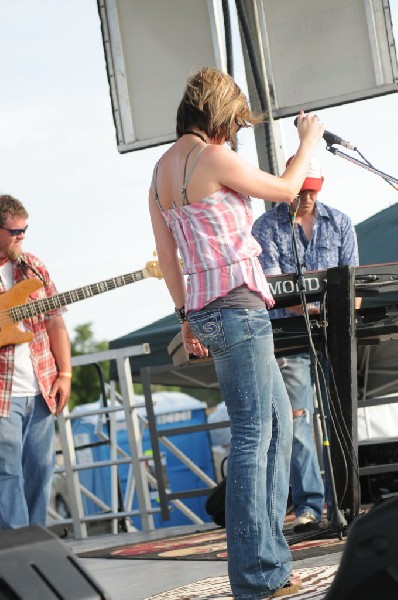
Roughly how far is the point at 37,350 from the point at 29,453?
0.50 m

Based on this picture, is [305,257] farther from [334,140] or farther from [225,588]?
[225,588]

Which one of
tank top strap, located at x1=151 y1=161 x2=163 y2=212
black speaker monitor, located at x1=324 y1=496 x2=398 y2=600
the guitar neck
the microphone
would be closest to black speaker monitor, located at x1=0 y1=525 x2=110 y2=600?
black speaker monitor, located at x1=324 y1=496 x2=398 y2=600

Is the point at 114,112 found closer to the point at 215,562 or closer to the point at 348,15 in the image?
the point at 348,15

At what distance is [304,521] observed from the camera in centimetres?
536

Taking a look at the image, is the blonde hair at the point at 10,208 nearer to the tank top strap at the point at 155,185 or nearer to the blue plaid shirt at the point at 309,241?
the blue plaid shirt at the point at 309,241

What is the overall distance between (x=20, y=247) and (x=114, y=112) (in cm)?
206

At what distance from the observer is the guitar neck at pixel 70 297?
519 centimetres

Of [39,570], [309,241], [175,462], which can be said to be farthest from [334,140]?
[175,462]

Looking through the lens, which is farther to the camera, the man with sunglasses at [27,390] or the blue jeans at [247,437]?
the man with sunglasses at [27,390]

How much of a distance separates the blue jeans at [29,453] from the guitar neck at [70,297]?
45cm

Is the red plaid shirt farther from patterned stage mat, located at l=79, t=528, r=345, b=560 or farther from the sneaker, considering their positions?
the sneaker

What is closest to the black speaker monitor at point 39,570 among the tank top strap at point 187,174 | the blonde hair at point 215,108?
the tank top strap at point 187,174

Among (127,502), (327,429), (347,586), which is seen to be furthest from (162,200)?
(127,502)

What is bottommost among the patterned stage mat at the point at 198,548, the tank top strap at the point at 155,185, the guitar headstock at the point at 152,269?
the patterned stage mat at the point at 198,548
